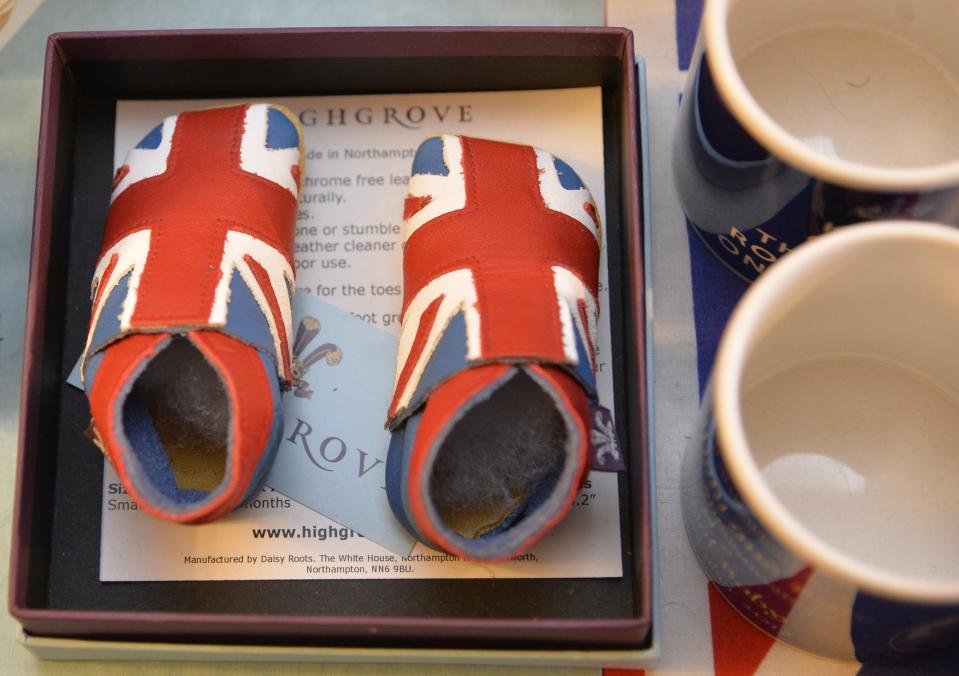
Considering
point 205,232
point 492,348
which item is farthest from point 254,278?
point 492,348

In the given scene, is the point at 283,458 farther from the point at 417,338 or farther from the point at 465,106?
the point at 465,106

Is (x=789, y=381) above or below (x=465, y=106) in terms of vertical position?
below

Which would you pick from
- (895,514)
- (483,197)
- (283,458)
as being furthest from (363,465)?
(895,514)

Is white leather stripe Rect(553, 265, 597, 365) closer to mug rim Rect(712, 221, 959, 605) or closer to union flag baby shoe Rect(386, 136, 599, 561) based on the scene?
union flag baby shoe Rect(386, 136, 599, 561)

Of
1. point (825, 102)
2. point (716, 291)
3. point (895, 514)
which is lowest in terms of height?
point (895, 514)

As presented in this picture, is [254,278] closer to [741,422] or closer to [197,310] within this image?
[197,310]

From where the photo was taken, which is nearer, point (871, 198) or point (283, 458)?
point (871, 198)

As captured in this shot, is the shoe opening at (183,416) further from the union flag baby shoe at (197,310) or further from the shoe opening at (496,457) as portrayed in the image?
the shoe opening at (496,457)
